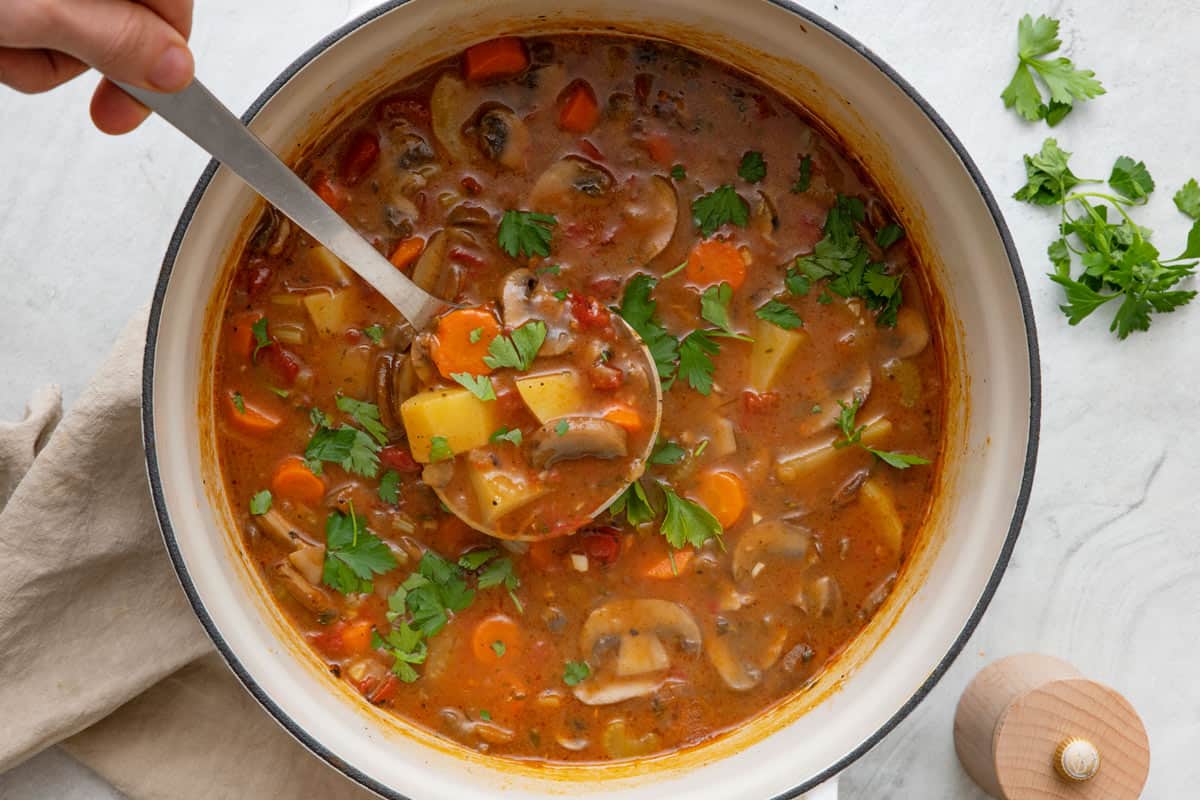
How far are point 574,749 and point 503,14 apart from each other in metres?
2.19

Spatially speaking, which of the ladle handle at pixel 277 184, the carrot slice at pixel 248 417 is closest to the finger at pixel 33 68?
the ladle handle at pixel 277 184

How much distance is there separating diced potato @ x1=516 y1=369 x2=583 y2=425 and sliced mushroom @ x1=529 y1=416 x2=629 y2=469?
29mm

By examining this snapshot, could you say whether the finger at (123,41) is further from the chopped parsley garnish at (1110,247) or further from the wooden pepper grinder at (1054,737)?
the wooden pepper grinder at (1054,737)

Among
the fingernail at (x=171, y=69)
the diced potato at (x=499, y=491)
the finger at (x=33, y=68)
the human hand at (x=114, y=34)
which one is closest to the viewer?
the human hand at (x=114, y=34)

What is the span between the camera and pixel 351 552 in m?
3.41

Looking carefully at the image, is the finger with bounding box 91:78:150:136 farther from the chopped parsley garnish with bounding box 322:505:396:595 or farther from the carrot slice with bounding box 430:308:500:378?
the chopped parsley garnish with bounding box 322:505:396:595

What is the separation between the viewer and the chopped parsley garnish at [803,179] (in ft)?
11.3

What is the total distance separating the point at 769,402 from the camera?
3451mm

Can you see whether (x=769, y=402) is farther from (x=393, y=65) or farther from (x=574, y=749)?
(x=393, y=65)

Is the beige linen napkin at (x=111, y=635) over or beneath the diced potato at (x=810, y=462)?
beneath

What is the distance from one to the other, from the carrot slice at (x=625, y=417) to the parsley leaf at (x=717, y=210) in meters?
0.58

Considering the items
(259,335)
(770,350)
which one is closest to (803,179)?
(770,350)

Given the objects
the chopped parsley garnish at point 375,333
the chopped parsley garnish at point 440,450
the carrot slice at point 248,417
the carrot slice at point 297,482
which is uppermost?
the chopped parsley garnish at point 375,333

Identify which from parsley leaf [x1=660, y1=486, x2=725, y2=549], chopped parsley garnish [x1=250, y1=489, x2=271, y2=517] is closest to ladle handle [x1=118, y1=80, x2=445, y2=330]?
chopped parsley garnish [x1=250, y1=489, x2=271, y2=517]
